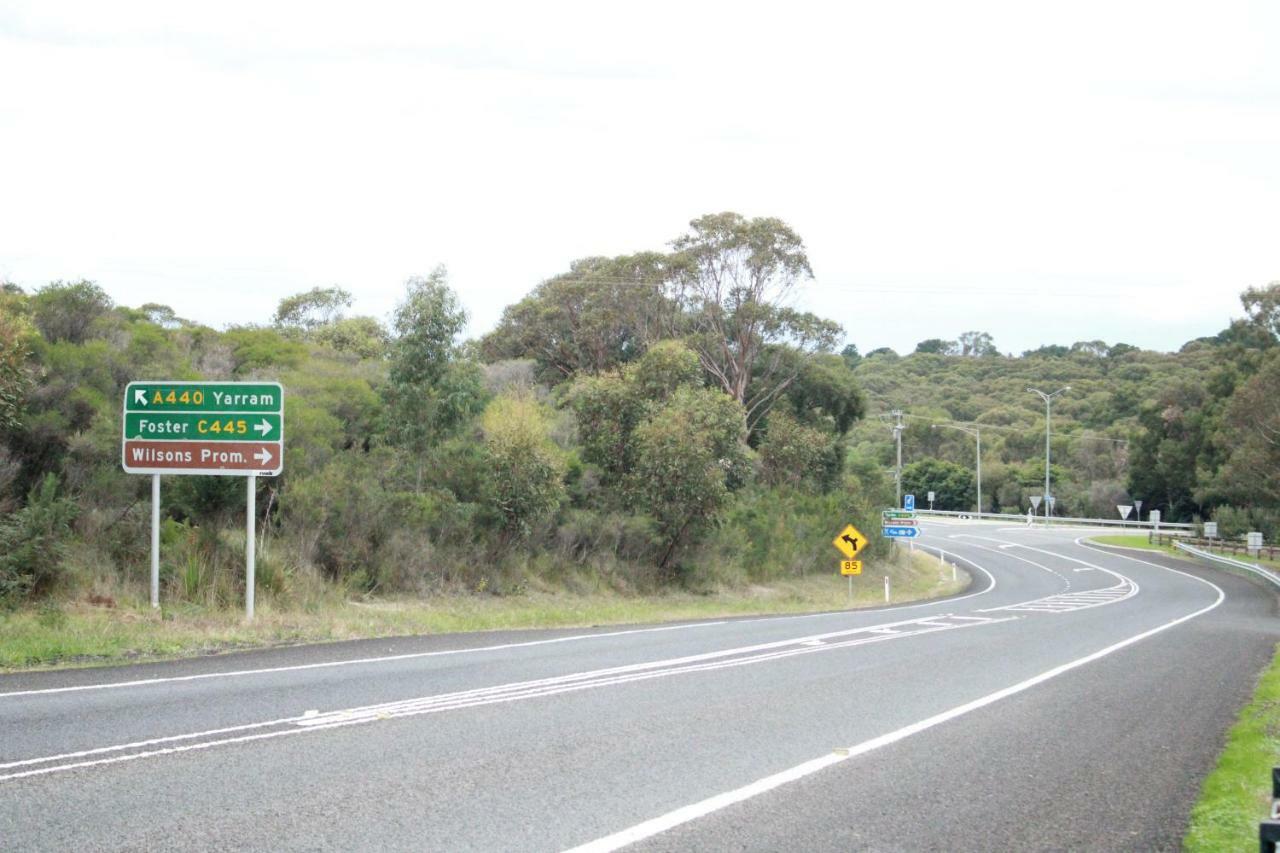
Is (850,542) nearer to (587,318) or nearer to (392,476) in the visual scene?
(392,476)

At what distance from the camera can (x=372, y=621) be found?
1773cm

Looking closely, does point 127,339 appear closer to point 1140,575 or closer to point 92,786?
point 92,786

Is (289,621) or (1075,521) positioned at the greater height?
(289,621)

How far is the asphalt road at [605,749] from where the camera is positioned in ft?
20.9

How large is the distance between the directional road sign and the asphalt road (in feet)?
12.2

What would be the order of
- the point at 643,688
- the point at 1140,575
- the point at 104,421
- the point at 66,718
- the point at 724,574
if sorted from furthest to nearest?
1. the point at 1140,575
2. the point at 724,574
3. the point at 104,421
4. the point at 643,688
5. the point at 66,718

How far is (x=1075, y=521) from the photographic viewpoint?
290ft

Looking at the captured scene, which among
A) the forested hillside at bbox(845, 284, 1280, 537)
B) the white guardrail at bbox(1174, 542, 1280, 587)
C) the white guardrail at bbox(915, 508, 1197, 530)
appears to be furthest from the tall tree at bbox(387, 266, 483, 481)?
the white guardrail at bbox(915, 508, 1197, 530)

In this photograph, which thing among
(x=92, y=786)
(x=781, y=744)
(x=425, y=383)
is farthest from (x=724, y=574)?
(x=92, y=786)

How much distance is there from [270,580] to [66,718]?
9454 mm

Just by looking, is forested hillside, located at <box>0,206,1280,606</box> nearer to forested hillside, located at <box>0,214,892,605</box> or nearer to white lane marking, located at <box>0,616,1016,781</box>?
forested hillside, located at <box>0,214,892,605</box>

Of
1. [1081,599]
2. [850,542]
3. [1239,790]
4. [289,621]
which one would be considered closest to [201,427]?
[289,621]

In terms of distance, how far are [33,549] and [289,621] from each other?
3.55m

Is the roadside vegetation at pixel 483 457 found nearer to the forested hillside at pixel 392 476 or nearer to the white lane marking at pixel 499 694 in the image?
the forested hillside at pixel 392 476
